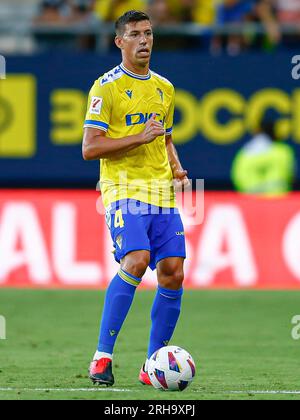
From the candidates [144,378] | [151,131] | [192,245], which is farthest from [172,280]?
[192,245]

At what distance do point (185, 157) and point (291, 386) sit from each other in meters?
8.87

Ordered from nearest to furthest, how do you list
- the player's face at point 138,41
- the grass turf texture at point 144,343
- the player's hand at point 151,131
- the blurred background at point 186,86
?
the grass turf texture at point 144,343, the player's hand at point 151,131, the player's face at point 138,41, the blurred background at point 186,86

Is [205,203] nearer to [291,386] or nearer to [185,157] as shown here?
[185,157]

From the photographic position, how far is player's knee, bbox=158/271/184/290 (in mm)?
7527

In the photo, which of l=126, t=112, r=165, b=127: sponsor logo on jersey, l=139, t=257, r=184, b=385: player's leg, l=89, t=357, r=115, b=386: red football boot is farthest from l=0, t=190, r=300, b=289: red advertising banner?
l=89, t=357, r=115, b=386: red football boot

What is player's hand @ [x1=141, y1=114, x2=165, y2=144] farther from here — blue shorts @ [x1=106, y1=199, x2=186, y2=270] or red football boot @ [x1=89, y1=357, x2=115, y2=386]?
red football boot @ [x1=89, y1=357, x2=115, y2=386]

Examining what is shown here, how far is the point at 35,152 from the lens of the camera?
15.9m

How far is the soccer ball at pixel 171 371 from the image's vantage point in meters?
7.03

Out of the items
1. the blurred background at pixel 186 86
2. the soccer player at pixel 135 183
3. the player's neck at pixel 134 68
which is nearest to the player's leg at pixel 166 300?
the soccer player at pixel 135 183

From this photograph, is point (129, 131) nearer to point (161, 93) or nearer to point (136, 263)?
point (161, 93)

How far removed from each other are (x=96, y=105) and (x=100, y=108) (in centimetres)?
4

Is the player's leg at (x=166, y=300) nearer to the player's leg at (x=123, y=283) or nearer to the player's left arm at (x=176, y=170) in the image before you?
the player's leg at (x=123, y=283)

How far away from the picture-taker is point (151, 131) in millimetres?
7305
